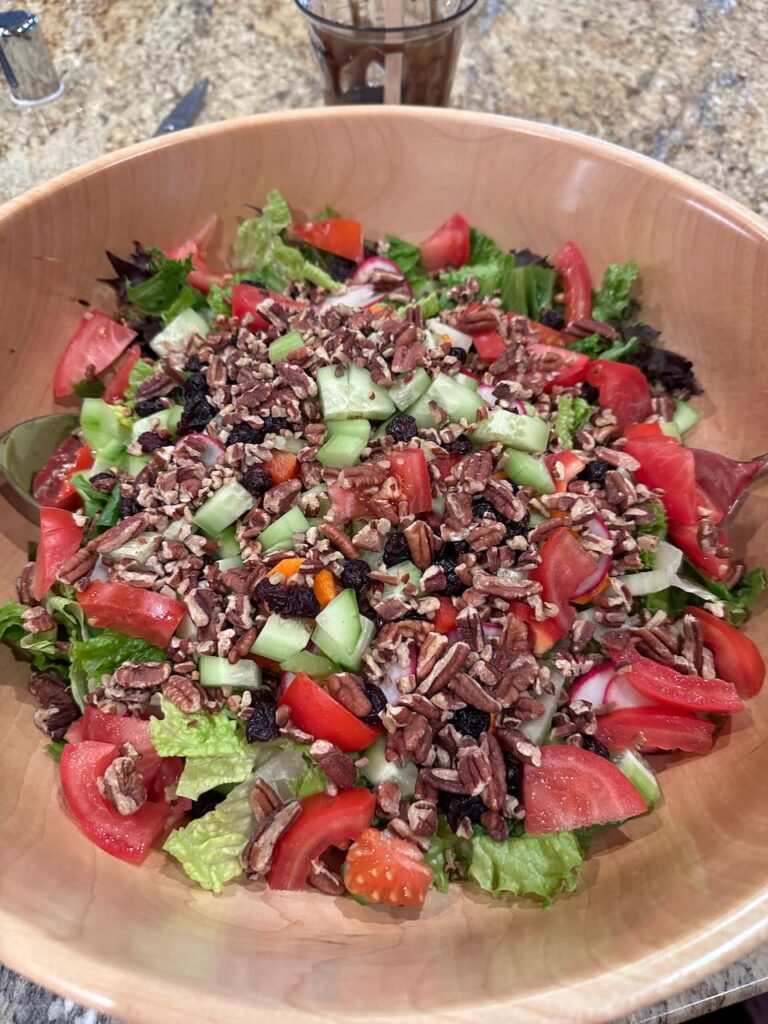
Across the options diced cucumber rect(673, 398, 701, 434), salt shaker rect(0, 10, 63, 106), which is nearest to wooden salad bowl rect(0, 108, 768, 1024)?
diced cucumber rect(673, 398, 701, 434)

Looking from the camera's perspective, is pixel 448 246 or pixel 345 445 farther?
pixel 448 246

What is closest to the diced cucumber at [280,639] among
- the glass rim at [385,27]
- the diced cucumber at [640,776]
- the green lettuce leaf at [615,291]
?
the diced cucumber at [640,776]

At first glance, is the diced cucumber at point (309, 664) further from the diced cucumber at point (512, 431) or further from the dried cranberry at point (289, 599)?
the diced cucumber at point (512, 431)

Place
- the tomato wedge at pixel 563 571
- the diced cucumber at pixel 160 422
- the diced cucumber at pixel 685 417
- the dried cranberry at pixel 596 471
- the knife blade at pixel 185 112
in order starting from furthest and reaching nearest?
the knife blade at pixel 185 112 → the diced cucumber at pixel 685 417 → the diced cucumber at pixel 160 422 → the dried cranberry at pixel 596 471 → the tomato wedge at pixel 563 571

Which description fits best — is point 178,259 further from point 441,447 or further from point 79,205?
point 441,447

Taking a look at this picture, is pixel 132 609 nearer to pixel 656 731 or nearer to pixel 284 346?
pixel 284 346

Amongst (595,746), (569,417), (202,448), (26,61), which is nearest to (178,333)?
(202,448)

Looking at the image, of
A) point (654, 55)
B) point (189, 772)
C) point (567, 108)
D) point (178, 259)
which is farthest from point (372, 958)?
point (654, 55)
